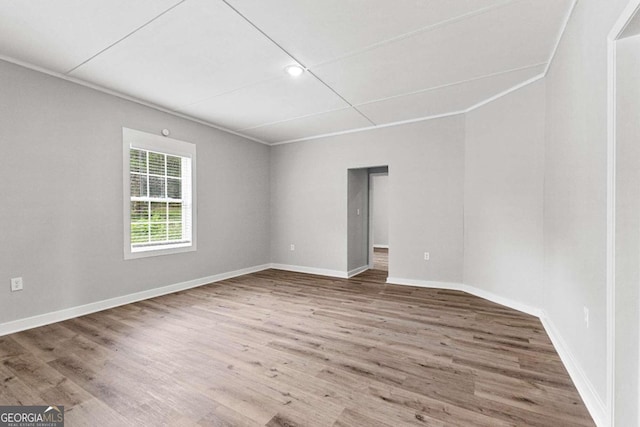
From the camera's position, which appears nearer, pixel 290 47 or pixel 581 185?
pixel 581 185

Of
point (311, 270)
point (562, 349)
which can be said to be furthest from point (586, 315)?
point (311, 270)

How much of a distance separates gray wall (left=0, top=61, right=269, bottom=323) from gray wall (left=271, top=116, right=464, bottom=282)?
2063 millimetres

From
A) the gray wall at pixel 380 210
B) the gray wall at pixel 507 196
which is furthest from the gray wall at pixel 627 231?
the gray wall at pixel 380 210

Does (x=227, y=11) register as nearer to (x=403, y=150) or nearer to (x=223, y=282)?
(x=403, y=150)

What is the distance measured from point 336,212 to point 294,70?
286cm

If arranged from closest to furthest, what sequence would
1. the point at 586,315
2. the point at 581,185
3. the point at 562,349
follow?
the point at 586,315 → the point at 581,185 → the point at 562,349

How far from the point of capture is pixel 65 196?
310 cm

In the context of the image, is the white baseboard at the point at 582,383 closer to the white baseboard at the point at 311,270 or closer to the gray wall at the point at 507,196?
the gray wall at the point at 507,196

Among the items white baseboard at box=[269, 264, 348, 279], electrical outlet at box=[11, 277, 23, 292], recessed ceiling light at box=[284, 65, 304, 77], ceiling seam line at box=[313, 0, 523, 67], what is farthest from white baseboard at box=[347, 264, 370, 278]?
electrical outlet at box=[11, 277, 23, 292]

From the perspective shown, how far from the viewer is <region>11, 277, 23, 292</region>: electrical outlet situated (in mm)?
2745

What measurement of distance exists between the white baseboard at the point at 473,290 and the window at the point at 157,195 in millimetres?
3512

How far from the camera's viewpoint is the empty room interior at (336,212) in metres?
1.64

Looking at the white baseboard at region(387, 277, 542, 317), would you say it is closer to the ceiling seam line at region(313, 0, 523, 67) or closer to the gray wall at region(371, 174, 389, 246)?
the ceiling seam line at region(313, 0, 523, 67)

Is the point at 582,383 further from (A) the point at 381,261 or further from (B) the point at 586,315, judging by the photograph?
(A) the point at 381,261
